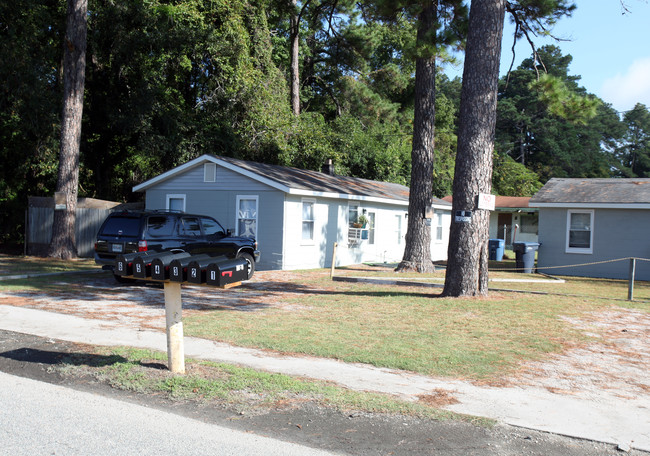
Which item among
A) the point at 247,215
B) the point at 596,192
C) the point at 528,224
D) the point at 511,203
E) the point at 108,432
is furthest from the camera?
the point at 528,224

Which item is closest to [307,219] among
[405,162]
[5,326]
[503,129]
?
[5,326]

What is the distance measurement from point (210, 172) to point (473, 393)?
624 inches

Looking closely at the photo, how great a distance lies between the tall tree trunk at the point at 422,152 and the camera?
60.7 feet

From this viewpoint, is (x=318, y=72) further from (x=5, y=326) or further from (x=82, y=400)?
(x=82, y=400)

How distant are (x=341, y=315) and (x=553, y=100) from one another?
8.13 m

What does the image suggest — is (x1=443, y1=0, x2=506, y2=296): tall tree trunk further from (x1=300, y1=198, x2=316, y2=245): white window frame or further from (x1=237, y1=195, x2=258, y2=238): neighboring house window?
(x1=237, y1=195, x2=258, y2=238): neighboring house window

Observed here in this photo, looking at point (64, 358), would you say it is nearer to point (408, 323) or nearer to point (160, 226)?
point (408, 323)

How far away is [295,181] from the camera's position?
20.4 metres

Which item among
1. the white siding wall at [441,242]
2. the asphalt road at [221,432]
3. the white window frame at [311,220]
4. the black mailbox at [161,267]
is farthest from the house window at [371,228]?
the asphalt road at [221,432]

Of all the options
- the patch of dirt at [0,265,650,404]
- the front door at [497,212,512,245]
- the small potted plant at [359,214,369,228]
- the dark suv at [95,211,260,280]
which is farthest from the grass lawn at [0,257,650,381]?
the front door at [497,212,512,245]

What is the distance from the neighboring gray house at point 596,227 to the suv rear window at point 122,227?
560 inches

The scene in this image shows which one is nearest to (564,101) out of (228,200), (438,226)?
(228,200)

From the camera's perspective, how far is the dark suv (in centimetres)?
1409

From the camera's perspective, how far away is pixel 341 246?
2244 centimetres
